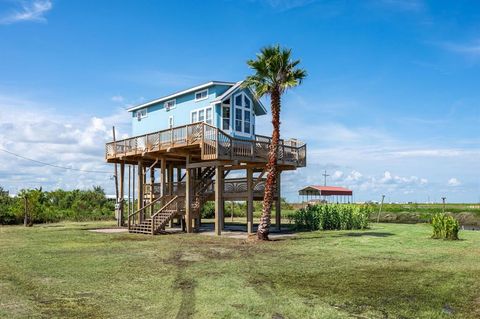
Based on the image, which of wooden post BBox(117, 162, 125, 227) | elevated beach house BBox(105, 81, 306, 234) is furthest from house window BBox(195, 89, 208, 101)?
wooden post BBox(117, 162, 125, 227)

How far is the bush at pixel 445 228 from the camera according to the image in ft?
76.1

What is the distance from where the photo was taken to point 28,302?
31.2 ft

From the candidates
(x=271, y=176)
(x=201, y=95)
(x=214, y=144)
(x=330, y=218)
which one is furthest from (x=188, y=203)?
(x=330, y=218)

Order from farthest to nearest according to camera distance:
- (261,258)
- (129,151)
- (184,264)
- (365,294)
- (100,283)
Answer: (129,151)
(261,258)
(184,264)
(100,283)
(365,294)

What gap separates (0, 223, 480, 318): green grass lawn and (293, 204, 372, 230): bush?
9.28 metres

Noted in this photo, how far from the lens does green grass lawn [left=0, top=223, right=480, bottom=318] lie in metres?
9.09

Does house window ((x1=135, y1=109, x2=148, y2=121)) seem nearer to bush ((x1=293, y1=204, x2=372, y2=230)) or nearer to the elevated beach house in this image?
the elevated beach house

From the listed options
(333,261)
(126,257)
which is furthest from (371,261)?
(126,257)

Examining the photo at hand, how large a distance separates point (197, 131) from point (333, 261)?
12.2 meters

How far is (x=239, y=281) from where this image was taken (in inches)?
462

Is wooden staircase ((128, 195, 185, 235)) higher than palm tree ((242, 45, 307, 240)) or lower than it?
lower

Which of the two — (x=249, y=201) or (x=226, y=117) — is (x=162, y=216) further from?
(x=226, y=117)

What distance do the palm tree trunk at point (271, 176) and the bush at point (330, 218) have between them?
7677 mm

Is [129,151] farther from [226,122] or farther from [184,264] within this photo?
[184,264]
